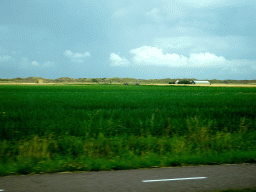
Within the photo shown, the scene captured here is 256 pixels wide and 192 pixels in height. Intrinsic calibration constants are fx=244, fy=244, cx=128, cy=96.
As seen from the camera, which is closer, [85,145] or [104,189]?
[104,189]

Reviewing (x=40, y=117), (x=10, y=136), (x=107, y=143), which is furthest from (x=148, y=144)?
(x=40, y=117)

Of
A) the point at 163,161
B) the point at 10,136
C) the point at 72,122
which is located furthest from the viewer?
the point at 72,122

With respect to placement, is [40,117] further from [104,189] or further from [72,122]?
[104,189]

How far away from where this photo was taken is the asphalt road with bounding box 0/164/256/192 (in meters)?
5.37

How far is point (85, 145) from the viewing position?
31.9 ft

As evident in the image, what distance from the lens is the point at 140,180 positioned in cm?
591

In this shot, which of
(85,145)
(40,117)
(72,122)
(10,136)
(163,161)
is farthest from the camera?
(40,117)

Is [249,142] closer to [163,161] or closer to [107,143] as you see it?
[163,161]

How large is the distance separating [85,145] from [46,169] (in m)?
2.88

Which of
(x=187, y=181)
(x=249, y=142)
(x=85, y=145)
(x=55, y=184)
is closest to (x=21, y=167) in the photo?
(x=55, y=184)

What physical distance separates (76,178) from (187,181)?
2.72 metres

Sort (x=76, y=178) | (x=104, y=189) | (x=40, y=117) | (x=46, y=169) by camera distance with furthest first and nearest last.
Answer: (x=40, y=117)
(x=46, y=169)
(x=76, y=178)
(x=104, y=189)

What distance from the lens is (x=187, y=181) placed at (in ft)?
19.1

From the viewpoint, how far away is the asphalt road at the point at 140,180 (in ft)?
17.6
